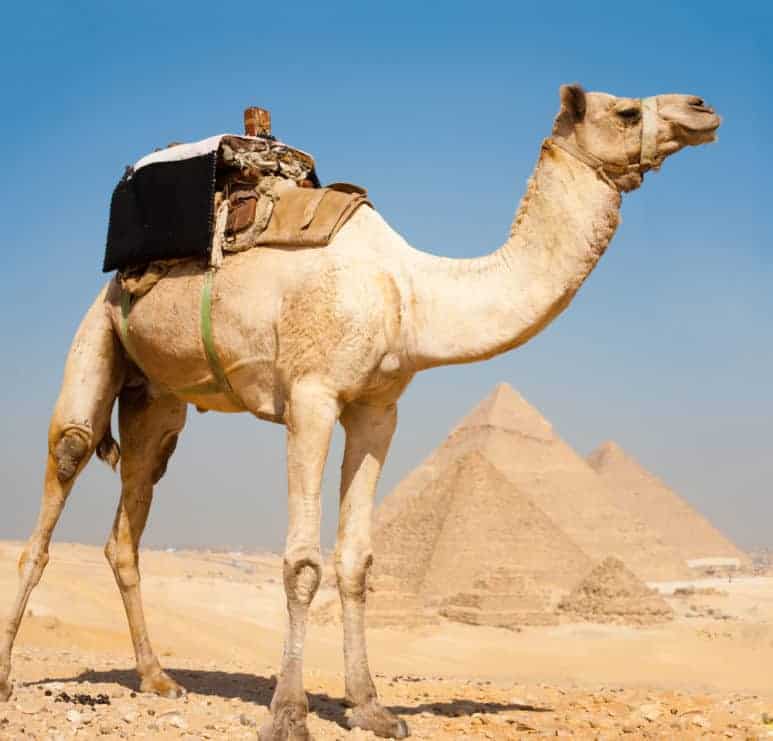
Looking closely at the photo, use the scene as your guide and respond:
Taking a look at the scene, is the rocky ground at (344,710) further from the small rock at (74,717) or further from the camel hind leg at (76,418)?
the camel hind leg at (76,418)

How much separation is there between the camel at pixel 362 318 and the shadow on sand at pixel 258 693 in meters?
0.58

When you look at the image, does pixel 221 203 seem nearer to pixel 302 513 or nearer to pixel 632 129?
pixel 302 513

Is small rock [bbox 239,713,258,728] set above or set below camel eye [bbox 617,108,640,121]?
below

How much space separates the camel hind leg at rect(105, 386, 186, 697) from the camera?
22.9 ft

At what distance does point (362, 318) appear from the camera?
557cm

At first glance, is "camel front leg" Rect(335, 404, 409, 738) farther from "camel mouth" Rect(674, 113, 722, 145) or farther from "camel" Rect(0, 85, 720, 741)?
"camel mouth" Rect(674, 113, 722, 145)

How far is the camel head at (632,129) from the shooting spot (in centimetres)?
559

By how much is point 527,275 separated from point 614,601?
36381 mm


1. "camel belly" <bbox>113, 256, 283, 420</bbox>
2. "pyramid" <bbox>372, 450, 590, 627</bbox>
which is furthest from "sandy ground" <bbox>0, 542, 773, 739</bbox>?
"pyramid" <bbox>372, 450, 590, 627</bbox>

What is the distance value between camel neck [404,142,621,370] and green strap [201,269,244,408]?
1064 millimetres

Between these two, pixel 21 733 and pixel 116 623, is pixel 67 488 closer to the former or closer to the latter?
pixel 21 733

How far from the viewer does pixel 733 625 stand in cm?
3688

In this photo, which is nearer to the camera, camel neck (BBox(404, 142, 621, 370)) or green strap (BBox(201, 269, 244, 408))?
camel neck (BBox(404, 142, 621, 370))

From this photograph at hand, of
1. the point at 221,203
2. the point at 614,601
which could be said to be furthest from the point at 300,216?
the point at 614,601
